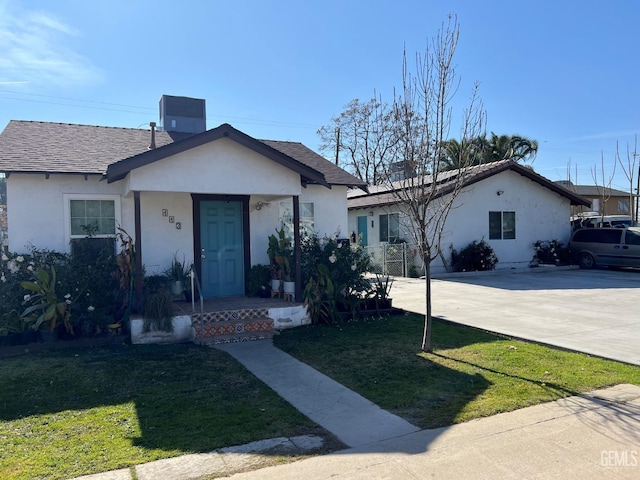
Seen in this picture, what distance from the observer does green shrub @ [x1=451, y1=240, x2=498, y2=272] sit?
1819 centimetres

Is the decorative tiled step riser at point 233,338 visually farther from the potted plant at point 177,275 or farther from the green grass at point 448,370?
the potted plant at point 177,275

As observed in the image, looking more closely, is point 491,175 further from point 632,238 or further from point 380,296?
point 380,296

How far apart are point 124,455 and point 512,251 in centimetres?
1880

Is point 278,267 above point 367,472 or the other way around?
above

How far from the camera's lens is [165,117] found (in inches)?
517

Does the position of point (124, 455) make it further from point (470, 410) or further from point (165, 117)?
point (165, 117)

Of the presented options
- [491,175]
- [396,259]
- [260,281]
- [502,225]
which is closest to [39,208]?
[260,281]

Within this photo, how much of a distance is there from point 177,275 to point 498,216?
14.6 m

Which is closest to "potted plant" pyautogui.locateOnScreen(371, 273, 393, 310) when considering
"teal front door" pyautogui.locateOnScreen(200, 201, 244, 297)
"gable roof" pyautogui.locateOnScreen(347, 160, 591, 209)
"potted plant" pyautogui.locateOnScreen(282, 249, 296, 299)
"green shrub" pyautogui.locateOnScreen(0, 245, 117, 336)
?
"potted plant" pyautogui.locateOnScreen(282, 249, 296, 299)

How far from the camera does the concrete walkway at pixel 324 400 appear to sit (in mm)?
4309

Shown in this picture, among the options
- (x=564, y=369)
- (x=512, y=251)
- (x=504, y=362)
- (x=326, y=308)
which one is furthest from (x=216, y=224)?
(x=512, y=251)

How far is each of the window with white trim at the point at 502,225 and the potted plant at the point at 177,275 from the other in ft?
45.3

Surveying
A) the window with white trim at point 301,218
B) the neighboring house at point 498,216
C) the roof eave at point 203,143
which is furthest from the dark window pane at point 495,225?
the roof eave at point 203,143

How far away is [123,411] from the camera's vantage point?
479cm
